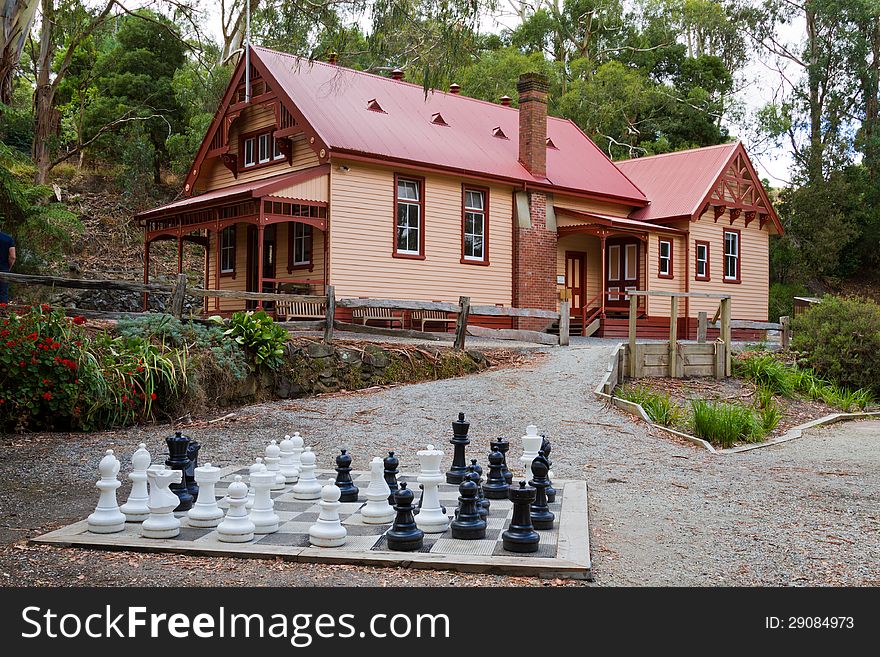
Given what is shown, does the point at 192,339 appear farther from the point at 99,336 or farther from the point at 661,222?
the point at 661,222

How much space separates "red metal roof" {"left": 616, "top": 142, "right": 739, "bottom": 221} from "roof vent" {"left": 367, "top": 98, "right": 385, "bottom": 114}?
939cm

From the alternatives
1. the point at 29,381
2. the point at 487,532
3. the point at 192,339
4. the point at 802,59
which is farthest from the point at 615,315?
the point at 802,59

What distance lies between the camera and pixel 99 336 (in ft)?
37.0

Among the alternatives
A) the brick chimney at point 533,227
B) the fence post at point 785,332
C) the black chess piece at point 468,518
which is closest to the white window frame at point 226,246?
the brick chimney at point 533,227

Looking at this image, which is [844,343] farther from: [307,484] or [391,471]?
[307,484]

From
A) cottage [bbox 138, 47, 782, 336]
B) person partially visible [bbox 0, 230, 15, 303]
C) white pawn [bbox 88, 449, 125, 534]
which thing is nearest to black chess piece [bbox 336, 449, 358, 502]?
white pawn [bbox 88, 449, 125, 534]

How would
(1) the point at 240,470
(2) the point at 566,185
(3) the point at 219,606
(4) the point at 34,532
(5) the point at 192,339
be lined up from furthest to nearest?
(2) the point at 566,185 < (5) the point at 192,339 < (1) the point at 240,470 < (4) the point at 34,532 < (3) the point at 219,606

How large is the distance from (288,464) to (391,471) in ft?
3.96

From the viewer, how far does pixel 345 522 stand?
18.1 ft

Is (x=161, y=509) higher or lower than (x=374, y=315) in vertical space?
lower

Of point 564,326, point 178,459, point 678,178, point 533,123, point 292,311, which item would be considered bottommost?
point 178,459

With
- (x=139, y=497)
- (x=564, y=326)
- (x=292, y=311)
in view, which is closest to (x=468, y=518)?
(x=139, y=497)

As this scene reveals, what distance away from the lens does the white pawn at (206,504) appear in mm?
5250

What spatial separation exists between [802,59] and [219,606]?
47990 mm
